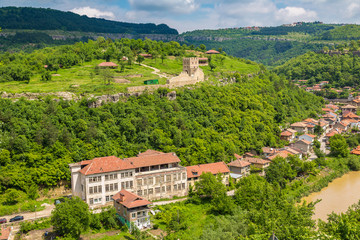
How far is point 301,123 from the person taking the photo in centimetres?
6762

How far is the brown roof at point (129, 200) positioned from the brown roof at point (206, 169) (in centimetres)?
872

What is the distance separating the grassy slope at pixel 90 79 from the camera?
49.7 meters

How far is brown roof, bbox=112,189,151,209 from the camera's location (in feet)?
105

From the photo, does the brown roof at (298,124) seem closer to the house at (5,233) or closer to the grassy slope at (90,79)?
the grassy slope at (90,79)

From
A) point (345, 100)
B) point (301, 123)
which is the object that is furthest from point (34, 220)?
point (345, 100)

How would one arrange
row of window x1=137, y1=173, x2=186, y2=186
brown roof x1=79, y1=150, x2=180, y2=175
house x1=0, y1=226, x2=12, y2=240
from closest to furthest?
1. house x1=0, y1=226, x2=12, y2=240
2. brown roof x1=79, y1=150, x2=180, y2=175
3. row of window x1=137, y1=173, x2=186, y2=186

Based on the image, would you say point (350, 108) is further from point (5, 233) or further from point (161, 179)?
point (5, 233)

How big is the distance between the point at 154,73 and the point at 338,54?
80.8m

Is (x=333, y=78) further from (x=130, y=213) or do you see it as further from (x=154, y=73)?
(x=130, y=213)

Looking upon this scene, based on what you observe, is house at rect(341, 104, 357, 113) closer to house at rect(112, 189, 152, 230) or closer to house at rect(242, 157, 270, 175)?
house at rect(242, 157, 270, 175)

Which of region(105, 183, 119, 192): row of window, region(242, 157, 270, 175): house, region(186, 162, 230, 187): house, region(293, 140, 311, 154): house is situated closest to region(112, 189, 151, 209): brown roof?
region(105, 183, 119, 192): row of window

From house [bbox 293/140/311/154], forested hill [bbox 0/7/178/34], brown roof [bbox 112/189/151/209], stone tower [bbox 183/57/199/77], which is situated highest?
forested hill [bbox 0/7/178/34]

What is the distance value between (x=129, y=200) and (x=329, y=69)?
3889 inches

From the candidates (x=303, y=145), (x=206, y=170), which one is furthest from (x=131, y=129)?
(x=303, y=145)
